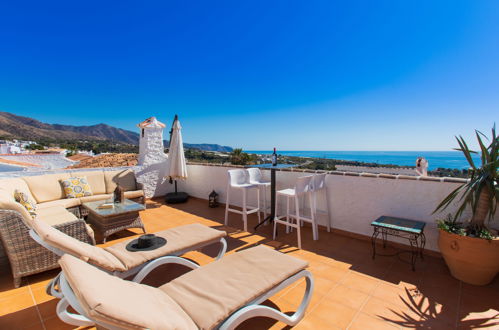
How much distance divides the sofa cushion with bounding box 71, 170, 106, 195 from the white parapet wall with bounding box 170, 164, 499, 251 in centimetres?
414

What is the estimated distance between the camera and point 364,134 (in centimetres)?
2211

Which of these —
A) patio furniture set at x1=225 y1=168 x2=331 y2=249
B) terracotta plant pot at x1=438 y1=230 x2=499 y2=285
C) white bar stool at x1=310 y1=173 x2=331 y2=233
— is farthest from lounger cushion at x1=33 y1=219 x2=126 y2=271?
terracotta plant pot at x1=438 y1=230 x2=499 y2=285

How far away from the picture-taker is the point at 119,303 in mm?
1037

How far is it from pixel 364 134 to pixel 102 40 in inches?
→ 876

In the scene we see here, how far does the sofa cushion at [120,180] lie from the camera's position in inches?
205

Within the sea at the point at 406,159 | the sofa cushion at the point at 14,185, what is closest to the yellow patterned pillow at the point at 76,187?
A: the sofa cushion at the point at 14,185

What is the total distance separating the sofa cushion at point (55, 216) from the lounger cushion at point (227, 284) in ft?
7.94

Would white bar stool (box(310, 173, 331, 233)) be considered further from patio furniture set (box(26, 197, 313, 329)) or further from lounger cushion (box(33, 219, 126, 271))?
lounger cushion (box(33, 219, 126, 271))

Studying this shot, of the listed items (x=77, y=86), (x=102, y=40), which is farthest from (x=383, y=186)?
(x=77, y=86)

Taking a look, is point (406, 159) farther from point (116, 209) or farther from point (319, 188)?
point (116, 209)

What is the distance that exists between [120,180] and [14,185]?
1.77 metres

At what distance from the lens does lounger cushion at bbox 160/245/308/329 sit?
1373mm

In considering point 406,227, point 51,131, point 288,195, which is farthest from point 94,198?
point 51,131

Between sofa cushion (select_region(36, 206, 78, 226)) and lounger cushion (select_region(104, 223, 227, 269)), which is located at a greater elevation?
sofa cushion (select_region(36, 206, 78, 226))
